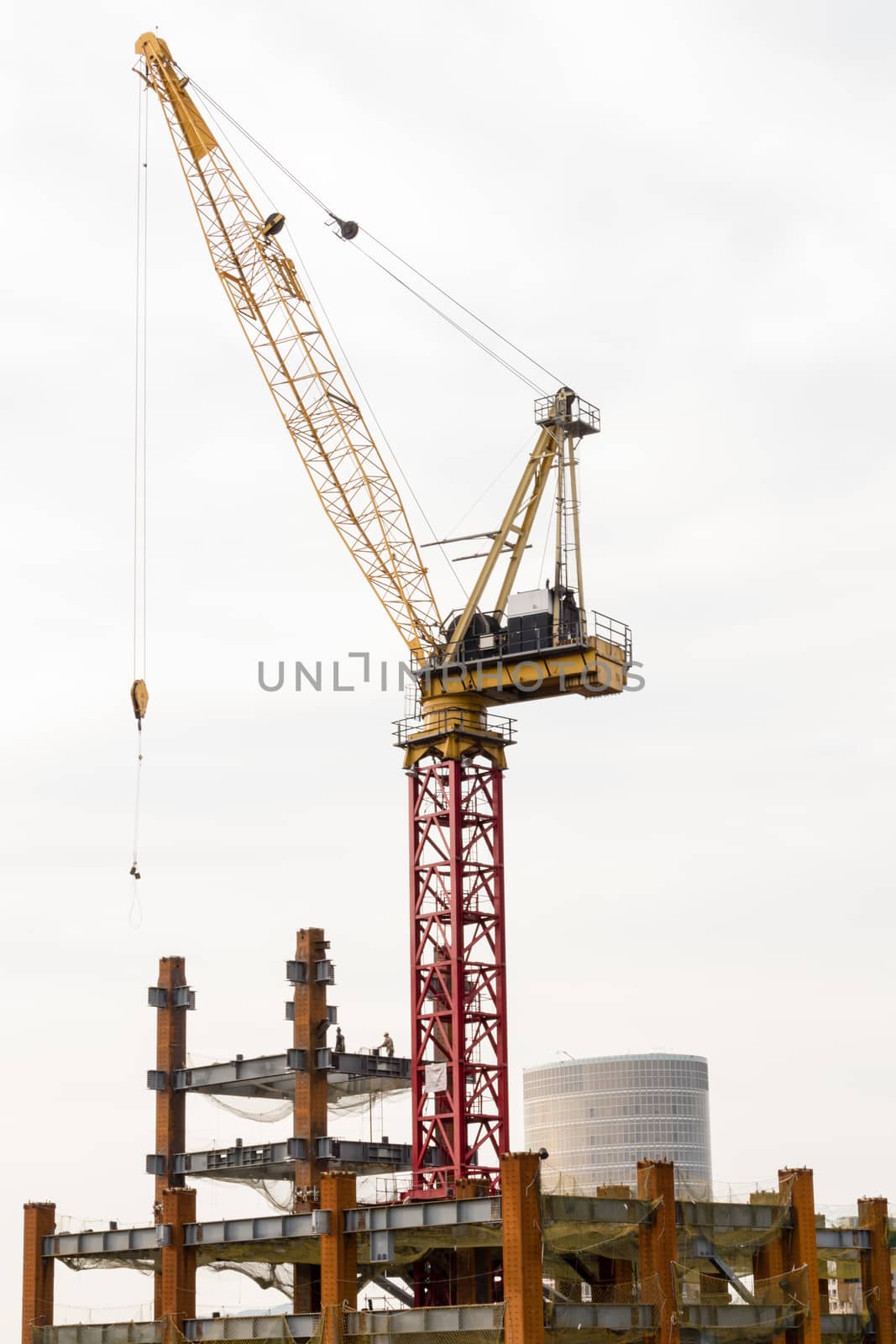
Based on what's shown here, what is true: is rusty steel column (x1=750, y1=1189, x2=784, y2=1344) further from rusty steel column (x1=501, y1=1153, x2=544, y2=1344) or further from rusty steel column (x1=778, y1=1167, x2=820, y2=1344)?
rusty steel column (x1=501, y1=1153, x2=544, y2=1344)

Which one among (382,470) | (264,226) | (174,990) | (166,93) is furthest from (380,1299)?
(166,93)

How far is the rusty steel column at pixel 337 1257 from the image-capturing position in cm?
7394

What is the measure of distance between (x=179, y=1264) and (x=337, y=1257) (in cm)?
1092

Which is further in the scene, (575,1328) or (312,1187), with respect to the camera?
(312,1187)

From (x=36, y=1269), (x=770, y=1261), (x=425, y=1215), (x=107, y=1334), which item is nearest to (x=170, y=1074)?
(x=36, y=1269)

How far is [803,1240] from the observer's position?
76875 mm

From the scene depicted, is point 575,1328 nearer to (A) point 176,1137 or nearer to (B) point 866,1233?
(B) point 866,1233

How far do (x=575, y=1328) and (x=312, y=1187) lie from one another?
25.5 m

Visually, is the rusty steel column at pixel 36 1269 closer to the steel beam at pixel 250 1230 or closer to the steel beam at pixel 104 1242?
the steel beam at pixel 104 1242

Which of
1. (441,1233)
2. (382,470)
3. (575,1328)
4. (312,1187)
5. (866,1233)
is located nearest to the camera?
(575,1328)

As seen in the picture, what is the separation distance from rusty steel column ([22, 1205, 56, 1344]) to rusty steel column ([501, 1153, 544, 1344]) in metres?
30.4

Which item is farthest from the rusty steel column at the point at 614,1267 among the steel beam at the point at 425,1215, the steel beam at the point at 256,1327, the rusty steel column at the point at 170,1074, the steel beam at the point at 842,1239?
the rusty steel column at the point at 170,1074

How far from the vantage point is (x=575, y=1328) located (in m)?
68.8

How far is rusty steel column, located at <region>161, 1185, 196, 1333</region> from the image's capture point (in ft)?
269
